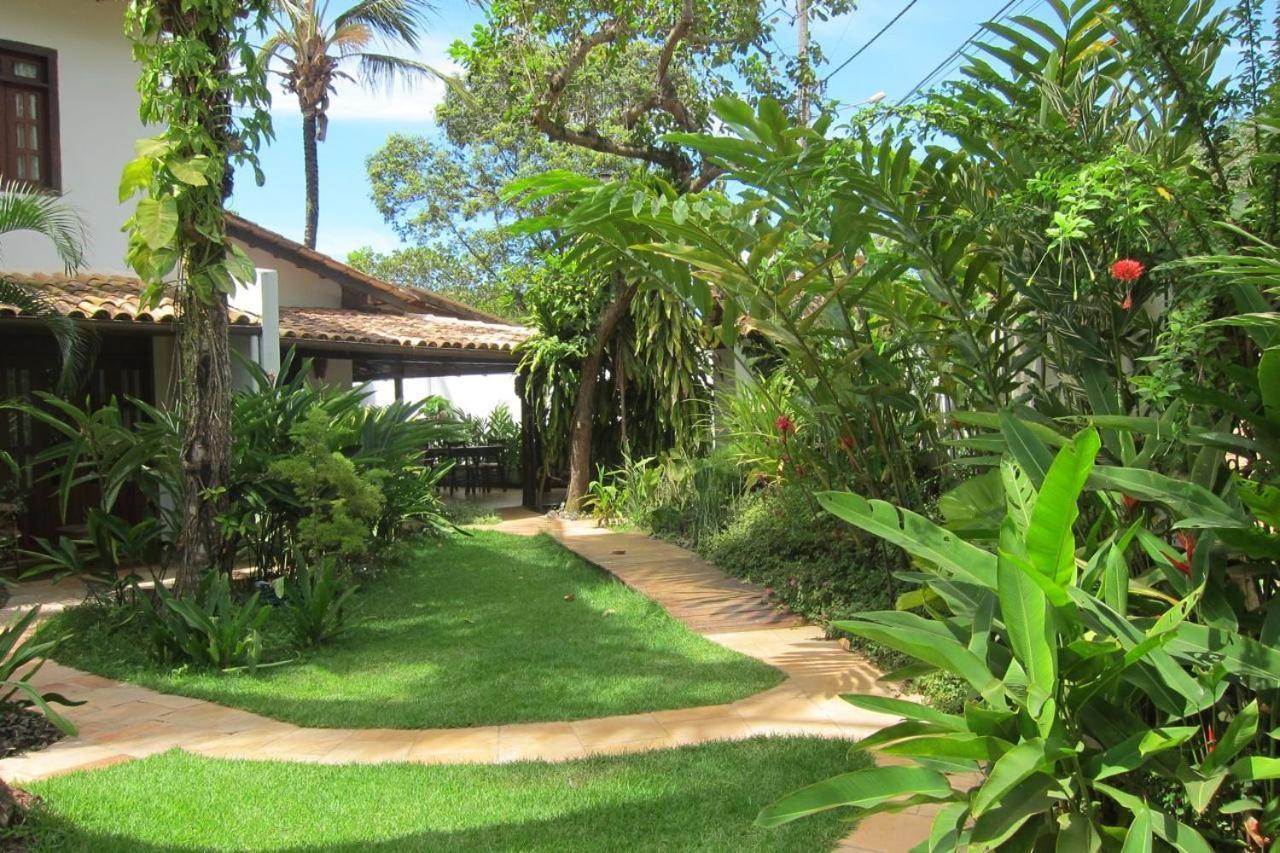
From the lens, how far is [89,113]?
11.2 meters

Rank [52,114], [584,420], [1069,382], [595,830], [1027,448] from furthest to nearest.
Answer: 1. [584,420]
2. [52,114]
3. [1069,382]
4. [595,830]
5. [1027,448]

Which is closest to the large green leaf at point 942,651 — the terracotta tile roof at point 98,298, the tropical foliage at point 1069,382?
the tropical foliage at point 1069,382

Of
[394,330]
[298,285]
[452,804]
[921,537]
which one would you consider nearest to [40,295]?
[394,330]

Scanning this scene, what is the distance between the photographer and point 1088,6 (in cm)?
434

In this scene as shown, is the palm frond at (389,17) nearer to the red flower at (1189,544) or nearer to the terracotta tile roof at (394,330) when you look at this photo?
the terracotta tile roof at (394,330)

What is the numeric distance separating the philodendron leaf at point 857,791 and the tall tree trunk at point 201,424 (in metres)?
5.42

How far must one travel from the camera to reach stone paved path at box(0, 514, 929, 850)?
4.48 meters

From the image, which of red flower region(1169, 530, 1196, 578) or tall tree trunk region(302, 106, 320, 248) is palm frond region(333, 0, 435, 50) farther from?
red flower region(1169, 530, 1196, 578)

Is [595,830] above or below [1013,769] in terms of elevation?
below

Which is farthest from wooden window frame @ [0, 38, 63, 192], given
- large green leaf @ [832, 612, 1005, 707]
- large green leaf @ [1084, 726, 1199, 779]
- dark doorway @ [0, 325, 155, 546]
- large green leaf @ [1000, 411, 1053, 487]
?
large green leaf @ [1084, 726, 1199, 779]

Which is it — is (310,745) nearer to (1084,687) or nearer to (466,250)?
(1084,687)

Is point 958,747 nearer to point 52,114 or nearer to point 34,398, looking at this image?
point 34,398

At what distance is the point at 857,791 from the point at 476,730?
2.73 metres

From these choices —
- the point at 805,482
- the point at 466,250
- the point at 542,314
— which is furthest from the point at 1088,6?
the point at 466,250
